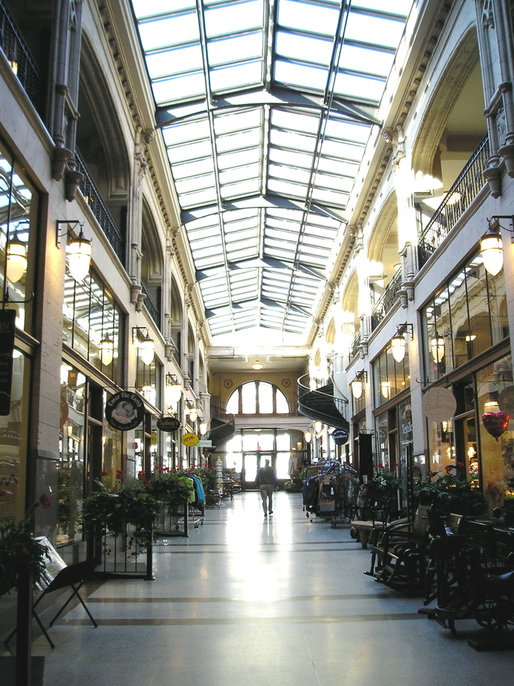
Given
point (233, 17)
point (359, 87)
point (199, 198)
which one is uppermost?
point (233, 17)

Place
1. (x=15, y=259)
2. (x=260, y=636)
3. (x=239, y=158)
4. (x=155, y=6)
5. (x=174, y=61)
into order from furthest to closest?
(x=239, y=158)
(x=174, y=61)
(x=155, y=6)
(x=15, y=259)
(x=260, y=636)

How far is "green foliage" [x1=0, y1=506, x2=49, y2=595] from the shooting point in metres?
4.02

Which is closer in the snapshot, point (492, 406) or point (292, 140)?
point (492, 406)

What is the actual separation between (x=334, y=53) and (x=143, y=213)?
5.93 m

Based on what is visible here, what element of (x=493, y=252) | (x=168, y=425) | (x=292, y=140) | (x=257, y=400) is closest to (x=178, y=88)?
(x=292, y=140)

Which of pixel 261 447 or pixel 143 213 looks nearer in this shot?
pixel 143 213

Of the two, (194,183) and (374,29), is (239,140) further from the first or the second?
(374,29)

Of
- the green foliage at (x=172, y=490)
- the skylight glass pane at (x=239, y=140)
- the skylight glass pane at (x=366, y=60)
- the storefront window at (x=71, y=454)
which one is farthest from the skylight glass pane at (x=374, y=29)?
the green foliage at (x=172, y=490)

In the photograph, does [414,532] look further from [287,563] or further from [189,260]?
[189,260]

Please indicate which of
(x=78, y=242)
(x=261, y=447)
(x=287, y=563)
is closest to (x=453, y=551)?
(x=287, y=563)

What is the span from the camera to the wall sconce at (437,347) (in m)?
11.9

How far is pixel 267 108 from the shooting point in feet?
51.9

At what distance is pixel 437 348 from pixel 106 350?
241 inches

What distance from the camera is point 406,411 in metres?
14.8
